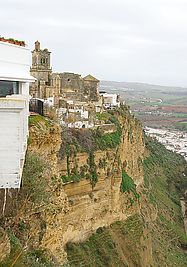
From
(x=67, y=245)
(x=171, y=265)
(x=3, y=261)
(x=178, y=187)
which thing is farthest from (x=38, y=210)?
(x=178, y=187)

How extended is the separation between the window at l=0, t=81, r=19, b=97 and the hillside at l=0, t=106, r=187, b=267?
136cm

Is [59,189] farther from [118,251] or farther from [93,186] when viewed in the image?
A: [118,251]

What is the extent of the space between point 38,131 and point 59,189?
2.00 m

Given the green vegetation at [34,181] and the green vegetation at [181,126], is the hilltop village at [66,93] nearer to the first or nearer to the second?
the green vegetation at [34,181]

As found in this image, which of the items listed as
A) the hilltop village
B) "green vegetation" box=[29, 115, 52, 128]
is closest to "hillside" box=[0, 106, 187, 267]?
"green vegetation" box=[29, 115, 52, 128]

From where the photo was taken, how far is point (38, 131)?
13.7 metres

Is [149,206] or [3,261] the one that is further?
[149,206]

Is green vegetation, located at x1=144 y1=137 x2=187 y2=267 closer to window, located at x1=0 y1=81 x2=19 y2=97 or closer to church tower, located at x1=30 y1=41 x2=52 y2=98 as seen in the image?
church tower, located at x1=30 y1=41 x2=52 y2=98

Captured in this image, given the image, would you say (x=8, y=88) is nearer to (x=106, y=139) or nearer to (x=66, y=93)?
(x=106, y=139)

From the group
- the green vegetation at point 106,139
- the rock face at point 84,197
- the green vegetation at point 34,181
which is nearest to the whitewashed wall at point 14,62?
the rock face at point 84,197

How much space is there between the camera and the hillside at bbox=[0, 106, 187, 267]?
11359 millimetres

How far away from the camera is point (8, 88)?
41.7 feet

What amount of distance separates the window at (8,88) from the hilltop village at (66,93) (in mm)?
8126

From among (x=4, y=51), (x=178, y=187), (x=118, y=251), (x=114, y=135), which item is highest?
(x=4, y=51)
